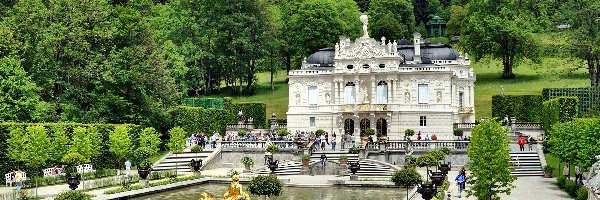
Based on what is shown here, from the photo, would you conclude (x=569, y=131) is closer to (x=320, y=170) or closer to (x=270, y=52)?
(x=320, y=170)

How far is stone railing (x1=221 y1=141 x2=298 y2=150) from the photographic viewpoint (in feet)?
193

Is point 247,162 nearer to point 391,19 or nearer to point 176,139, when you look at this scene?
point 176,139

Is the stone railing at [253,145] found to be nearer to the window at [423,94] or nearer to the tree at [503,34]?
the window at [423,94]

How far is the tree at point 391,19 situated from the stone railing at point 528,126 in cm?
4390

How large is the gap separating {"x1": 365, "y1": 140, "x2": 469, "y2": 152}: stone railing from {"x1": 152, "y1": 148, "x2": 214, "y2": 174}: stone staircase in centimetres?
1224

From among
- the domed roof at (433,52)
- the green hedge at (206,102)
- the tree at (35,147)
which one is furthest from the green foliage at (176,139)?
the domed roof at (433,52)

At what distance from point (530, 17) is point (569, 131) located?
50.2 meters

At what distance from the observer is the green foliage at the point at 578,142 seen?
126 feet

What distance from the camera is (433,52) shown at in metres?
72.2

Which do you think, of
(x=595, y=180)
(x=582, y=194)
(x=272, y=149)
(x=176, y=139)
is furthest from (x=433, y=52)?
(x=595, y=180)

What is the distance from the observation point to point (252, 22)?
8781cm

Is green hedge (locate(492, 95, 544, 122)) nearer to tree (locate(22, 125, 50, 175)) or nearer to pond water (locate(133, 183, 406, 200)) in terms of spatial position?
pond water (locate(133, 183, 406, 200))

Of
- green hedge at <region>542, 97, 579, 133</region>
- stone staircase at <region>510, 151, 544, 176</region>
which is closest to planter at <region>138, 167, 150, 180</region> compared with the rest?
stone staircase at <region>510, 151, 544, 176</region>

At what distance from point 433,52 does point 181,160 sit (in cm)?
2691
